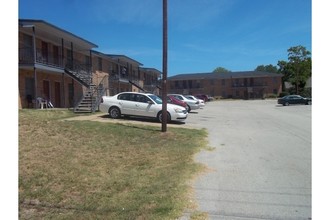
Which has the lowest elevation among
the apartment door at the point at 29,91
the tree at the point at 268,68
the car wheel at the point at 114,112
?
the car wheel at the point at 114,112

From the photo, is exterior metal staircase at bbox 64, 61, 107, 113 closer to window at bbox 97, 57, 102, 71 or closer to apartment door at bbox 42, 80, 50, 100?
apartment door at bbox 42, 80, 50, 100

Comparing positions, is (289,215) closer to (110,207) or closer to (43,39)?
(110,207)

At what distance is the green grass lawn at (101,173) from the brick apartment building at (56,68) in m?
10.4

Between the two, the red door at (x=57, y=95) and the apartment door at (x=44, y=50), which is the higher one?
the apartment door at (x=44, y=50)

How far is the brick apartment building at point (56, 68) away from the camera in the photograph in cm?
2075

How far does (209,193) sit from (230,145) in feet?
18.5

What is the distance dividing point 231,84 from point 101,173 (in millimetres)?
76750

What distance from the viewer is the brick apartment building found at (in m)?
20.8

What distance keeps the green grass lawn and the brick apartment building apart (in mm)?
10369

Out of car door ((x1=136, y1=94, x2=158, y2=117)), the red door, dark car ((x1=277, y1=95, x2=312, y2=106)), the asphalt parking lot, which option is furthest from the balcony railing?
dark car ((x1=277, y1=95, x2=312, y2=106))

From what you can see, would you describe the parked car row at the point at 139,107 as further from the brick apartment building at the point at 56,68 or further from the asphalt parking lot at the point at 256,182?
the asphalt parking lot at the point at 256,182

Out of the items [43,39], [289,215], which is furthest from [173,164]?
[43,39]

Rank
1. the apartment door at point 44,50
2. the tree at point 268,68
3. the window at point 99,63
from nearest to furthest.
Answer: the apartment door at point 44,50
the window at point 99,63
the tree at point 268,68

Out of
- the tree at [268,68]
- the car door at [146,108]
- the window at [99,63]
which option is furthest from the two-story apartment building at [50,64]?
the tree at [268,68]
